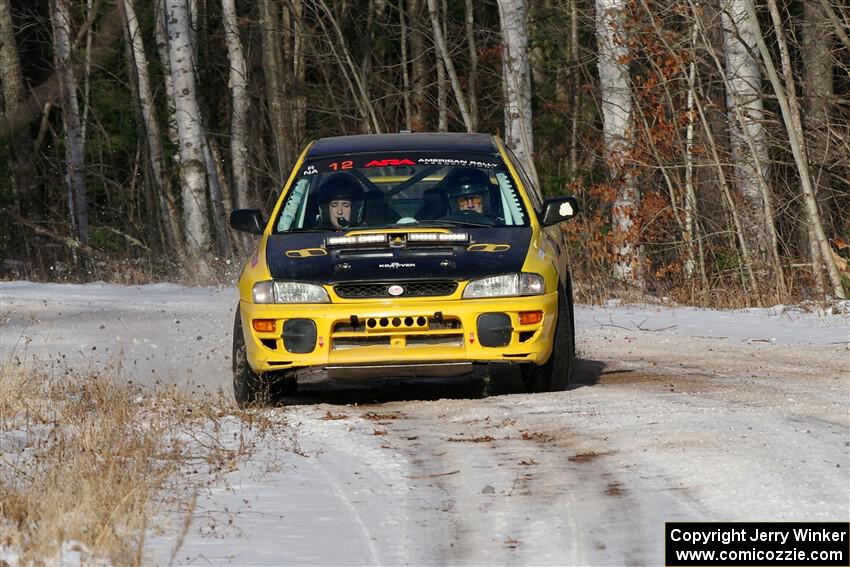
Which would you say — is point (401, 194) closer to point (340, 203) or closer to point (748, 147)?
point (340, 203)

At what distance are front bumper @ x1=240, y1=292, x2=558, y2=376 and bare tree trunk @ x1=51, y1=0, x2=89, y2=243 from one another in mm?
25605

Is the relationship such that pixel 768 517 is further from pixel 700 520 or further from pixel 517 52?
pixel 517 52

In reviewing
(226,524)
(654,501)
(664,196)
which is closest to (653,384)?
(654,501)

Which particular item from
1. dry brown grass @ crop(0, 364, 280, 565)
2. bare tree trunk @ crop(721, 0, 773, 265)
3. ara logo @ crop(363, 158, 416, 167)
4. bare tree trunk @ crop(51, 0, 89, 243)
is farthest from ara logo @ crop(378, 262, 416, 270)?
bare tree trunk @ crop(51, 0, 89, 243)

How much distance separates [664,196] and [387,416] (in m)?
12.1

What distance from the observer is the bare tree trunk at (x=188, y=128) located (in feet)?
76.4

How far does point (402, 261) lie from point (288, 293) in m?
0.69

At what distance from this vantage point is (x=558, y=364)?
9562 mm

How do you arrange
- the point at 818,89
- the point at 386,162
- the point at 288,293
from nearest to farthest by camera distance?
the point at 288,293 < the point at 386,162 < the point at 818,89

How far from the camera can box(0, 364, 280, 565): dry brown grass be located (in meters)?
5.61

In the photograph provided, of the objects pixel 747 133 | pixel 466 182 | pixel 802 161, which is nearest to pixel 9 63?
pixel 747 133

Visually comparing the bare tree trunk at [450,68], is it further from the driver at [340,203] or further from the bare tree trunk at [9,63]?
the driver at [340,203]

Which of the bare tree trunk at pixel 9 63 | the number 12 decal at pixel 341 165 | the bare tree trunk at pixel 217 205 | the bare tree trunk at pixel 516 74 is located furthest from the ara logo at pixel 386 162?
the bare tree trunk at pixel 9 63

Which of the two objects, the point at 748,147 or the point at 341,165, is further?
the point at 748,147
